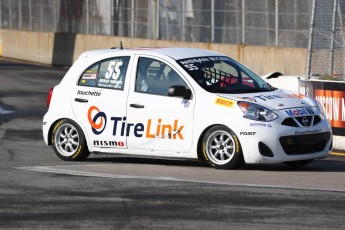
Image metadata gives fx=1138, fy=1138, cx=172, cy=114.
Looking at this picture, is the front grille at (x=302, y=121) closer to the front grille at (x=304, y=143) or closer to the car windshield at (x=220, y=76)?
the front grille at (x=304, y=143)

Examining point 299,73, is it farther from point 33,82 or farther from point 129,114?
point 129,114

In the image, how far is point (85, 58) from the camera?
1479 cm

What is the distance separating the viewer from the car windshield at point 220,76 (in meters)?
13.6

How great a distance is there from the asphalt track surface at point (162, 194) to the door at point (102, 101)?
0.33m

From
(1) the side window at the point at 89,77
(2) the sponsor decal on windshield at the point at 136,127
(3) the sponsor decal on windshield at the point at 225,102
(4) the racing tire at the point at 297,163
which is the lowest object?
(4) the racing tire at the point at 297,163

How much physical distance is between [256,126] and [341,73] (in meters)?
5.96

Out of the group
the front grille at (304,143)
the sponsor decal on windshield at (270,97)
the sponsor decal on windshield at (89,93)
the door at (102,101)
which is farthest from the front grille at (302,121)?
the sponsor decal on windshield at (89,93)

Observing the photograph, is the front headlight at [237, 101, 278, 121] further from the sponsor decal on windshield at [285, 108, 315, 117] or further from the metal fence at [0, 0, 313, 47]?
the metal fence at [0, 0, 313, 47]

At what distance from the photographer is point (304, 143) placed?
13.1 m

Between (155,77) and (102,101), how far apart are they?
0.78 m

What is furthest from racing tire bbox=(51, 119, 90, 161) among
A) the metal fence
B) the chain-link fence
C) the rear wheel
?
the metal fence

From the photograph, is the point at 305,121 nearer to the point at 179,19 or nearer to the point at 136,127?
the point at 136,127

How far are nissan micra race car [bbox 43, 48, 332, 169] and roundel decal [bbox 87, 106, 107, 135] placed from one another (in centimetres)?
1

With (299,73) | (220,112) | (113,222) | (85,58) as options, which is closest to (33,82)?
(299,73)
